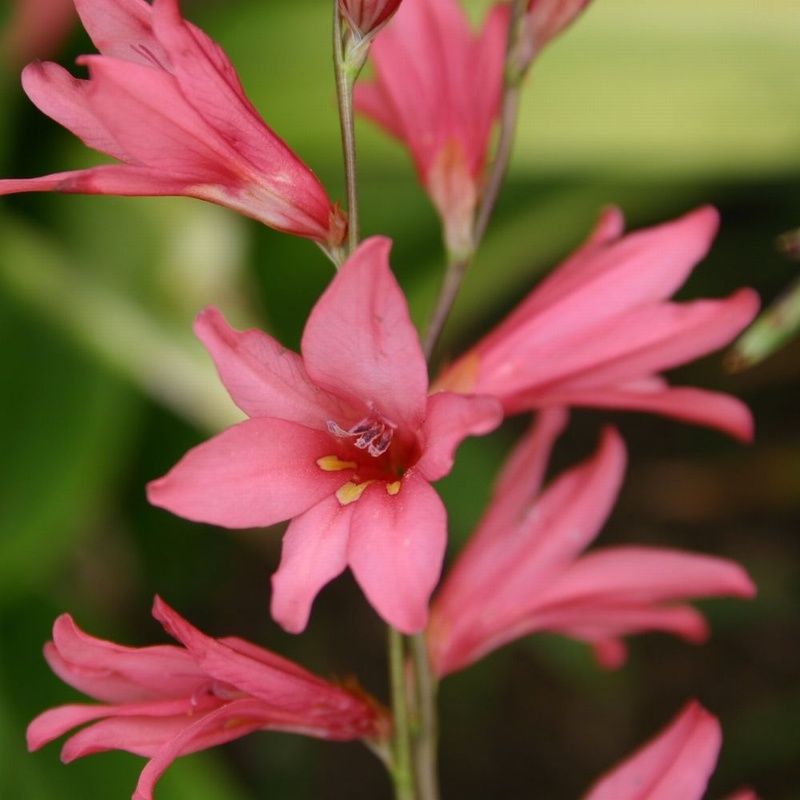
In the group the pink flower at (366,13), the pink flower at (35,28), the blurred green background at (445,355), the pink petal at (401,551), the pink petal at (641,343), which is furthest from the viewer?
the pink flower at (35,28)

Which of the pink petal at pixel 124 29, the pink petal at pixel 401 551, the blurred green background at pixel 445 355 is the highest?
the pink petal at pixel 124 29

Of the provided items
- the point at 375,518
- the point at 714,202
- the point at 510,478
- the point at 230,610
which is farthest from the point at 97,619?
the point at 714,202

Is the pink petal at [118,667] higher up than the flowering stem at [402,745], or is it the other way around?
the pink petal at [118,667]

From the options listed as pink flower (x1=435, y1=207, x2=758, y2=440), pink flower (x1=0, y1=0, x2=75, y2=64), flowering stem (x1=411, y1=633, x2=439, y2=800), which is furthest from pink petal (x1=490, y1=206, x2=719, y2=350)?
pink flower (x1=0, y1=0, x2=75, y2=64)

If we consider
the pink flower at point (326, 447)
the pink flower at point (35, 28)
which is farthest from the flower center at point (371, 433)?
the pink flower at point (35, 28)

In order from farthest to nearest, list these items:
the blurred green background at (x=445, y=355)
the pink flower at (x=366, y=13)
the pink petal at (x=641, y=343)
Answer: the blurred green background at (x=445, y=355) < the pink petal at (x=641, y=343) < the pink flower at (x=366, y=13)

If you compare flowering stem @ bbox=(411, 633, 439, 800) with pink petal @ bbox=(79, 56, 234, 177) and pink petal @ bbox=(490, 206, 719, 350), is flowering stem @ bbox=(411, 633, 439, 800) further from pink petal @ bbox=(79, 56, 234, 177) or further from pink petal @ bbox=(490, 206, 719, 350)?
pink petal @ bbox=(79, 56, 234, 177)

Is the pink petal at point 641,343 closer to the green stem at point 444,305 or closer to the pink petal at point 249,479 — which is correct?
the green stem at point 444,305

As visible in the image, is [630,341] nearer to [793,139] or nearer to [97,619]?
[793,139]
